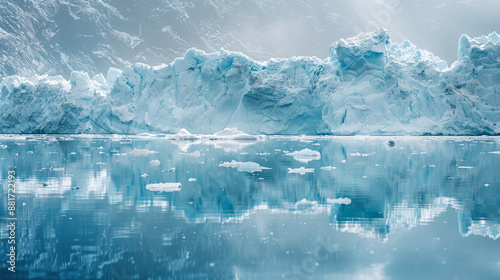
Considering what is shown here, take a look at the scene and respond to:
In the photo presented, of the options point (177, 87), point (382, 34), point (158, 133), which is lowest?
point (158, 133)

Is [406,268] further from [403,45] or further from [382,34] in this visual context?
[403,45]

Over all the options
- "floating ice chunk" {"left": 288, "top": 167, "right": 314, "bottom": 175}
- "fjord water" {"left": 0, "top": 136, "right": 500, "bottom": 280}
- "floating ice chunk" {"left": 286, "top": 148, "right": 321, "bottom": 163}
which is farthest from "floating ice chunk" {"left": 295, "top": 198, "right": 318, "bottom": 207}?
"floating ice chunk" {"left": 286, "top": 148, "right": 321, "bottom": 163}

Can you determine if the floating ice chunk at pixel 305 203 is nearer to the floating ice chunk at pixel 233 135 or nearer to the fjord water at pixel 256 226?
the fjord water at pixel 256 226

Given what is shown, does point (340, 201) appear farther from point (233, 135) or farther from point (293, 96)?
point (293, 96)

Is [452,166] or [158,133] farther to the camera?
[158,133]

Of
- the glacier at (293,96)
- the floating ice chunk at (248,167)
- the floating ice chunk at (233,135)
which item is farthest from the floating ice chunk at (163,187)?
the glacier at (293,96)

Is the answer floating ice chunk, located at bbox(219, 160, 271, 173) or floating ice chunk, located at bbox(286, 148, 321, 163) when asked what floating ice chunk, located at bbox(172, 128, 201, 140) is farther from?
floating ice chunk, located at bbox(219, 160, 271, 173)

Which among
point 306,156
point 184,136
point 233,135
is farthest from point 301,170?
point 184,136

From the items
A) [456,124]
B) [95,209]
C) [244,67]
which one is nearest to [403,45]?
[456,124]
